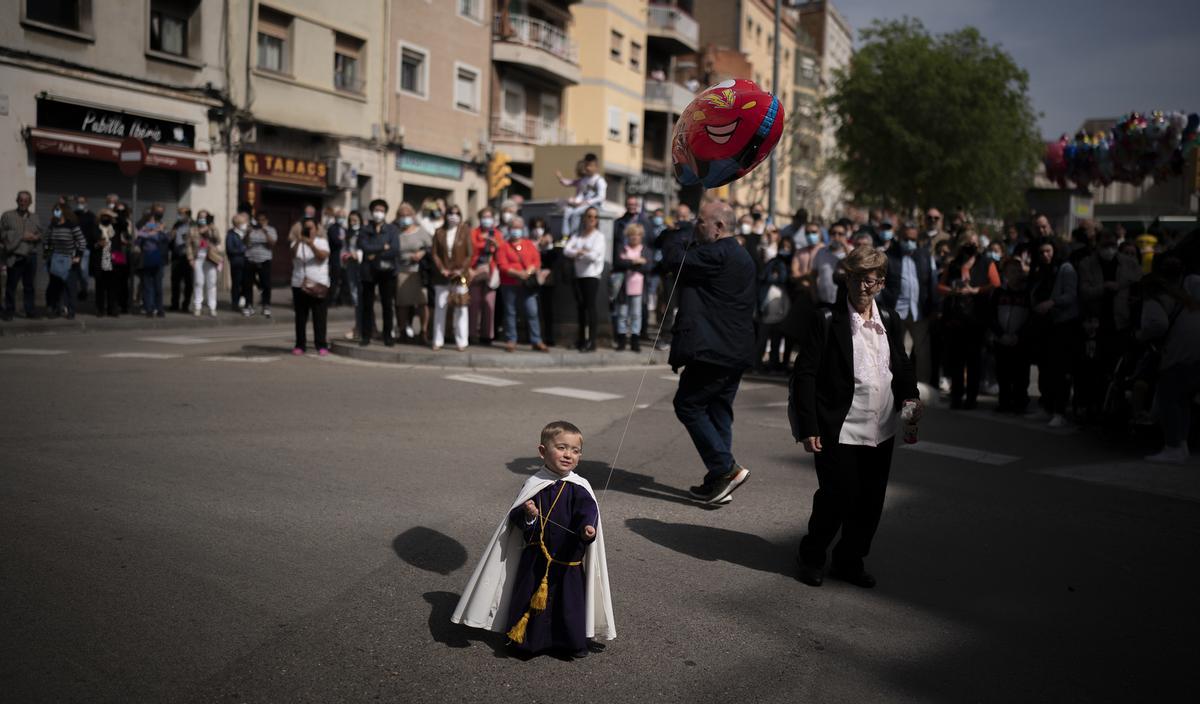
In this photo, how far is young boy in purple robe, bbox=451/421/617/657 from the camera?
4.07 m

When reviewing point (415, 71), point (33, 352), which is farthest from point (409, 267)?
point (415, 71)

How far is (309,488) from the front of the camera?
654cm

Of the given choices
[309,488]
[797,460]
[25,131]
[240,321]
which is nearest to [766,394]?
[797,460]

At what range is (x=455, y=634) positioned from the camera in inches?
170

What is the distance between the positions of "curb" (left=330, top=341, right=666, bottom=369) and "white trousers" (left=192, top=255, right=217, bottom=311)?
239 inches

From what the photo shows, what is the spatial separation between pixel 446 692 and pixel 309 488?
3.12 metres

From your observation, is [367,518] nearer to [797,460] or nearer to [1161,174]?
[797,460]

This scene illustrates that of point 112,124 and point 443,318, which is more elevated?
A: point 112,124

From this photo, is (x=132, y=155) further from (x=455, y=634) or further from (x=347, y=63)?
(x=455, y=634)

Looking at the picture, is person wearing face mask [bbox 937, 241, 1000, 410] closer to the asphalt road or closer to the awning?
the asphalt road

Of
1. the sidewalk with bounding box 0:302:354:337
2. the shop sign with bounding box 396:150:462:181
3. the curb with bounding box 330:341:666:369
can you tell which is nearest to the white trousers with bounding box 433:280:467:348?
the curb with bounding box 330:341:666:369

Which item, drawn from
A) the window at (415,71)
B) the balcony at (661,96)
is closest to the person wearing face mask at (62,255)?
the window at (415,71)

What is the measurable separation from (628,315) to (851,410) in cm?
971

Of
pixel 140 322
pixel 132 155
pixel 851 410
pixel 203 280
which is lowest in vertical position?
pixel 140 322
